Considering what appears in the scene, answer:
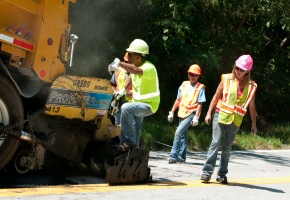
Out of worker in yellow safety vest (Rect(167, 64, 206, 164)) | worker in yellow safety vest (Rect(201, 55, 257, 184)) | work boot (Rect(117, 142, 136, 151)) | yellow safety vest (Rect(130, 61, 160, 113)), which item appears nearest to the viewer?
work boot (Rect(117, 142, 136, 151))

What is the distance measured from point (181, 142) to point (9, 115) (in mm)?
Answer: 4331

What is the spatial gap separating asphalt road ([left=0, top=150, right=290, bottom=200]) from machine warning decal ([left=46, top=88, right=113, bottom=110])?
36.0 inches

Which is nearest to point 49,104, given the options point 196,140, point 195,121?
point 195,121

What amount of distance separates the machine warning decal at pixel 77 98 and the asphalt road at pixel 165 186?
915 mm

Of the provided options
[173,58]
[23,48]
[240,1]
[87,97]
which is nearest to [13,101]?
[23,48]

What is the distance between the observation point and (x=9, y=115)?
6.21 m

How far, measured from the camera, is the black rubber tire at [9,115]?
6.13 metres

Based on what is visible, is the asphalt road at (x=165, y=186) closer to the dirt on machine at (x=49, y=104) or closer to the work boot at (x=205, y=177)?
the work boot at (x=205, y=177)

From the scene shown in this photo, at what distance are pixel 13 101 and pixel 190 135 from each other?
7.23 m

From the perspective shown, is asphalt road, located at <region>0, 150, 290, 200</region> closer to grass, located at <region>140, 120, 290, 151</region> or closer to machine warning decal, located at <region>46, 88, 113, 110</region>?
machine warning decal, located at <region>46, 88, 113, 110</region>

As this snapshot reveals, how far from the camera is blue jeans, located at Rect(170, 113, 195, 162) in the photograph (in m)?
9.76

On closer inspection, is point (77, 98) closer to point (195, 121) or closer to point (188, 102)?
point (195, 121)

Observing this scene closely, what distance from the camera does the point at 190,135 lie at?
42.5 ft

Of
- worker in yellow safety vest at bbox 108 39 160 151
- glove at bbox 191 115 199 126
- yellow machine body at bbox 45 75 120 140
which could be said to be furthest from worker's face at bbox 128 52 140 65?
glove at bbox 191 115 199 126
